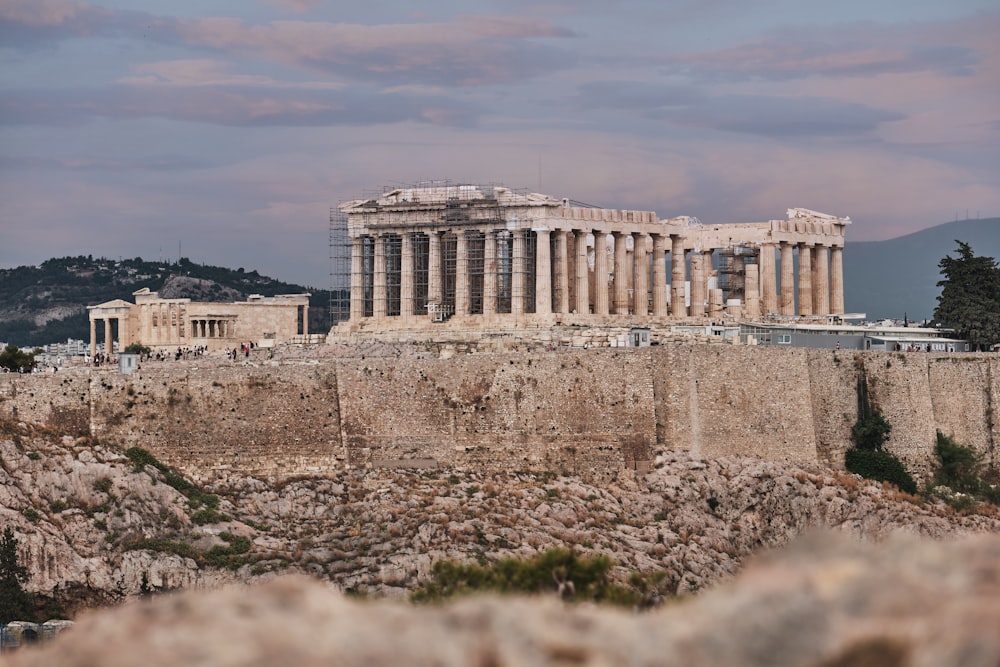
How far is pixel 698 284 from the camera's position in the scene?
75000mm

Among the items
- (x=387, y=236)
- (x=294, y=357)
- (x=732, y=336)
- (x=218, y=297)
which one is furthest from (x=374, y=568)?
(x=218, y=297)

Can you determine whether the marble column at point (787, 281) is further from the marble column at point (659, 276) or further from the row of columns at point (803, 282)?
the marble column at point (659, 276)

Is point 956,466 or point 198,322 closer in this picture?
point 956,466

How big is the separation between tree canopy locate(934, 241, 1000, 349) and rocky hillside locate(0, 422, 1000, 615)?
12.2m

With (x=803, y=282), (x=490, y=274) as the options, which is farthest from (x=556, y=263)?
(x=803, y=282)

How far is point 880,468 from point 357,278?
26.1 meters

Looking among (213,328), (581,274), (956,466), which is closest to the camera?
(956,466)

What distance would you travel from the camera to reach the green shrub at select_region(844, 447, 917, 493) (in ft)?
185

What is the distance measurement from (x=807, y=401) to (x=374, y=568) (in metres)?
18.5

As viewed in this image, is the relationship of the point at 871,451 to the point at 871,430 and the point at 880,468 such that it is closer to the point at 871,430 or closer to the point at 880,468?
the point at 871,430

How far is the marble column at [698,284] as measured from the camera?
73875 mm

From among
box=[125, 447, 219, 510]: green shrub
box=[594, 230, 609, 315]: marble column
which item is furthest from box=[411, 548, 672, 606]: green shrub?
box=[594, 230, 609, 315]: marble column

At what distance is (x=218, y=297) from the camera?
5084 inches

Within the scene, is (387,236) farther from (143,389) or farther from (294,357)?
(143,389)
